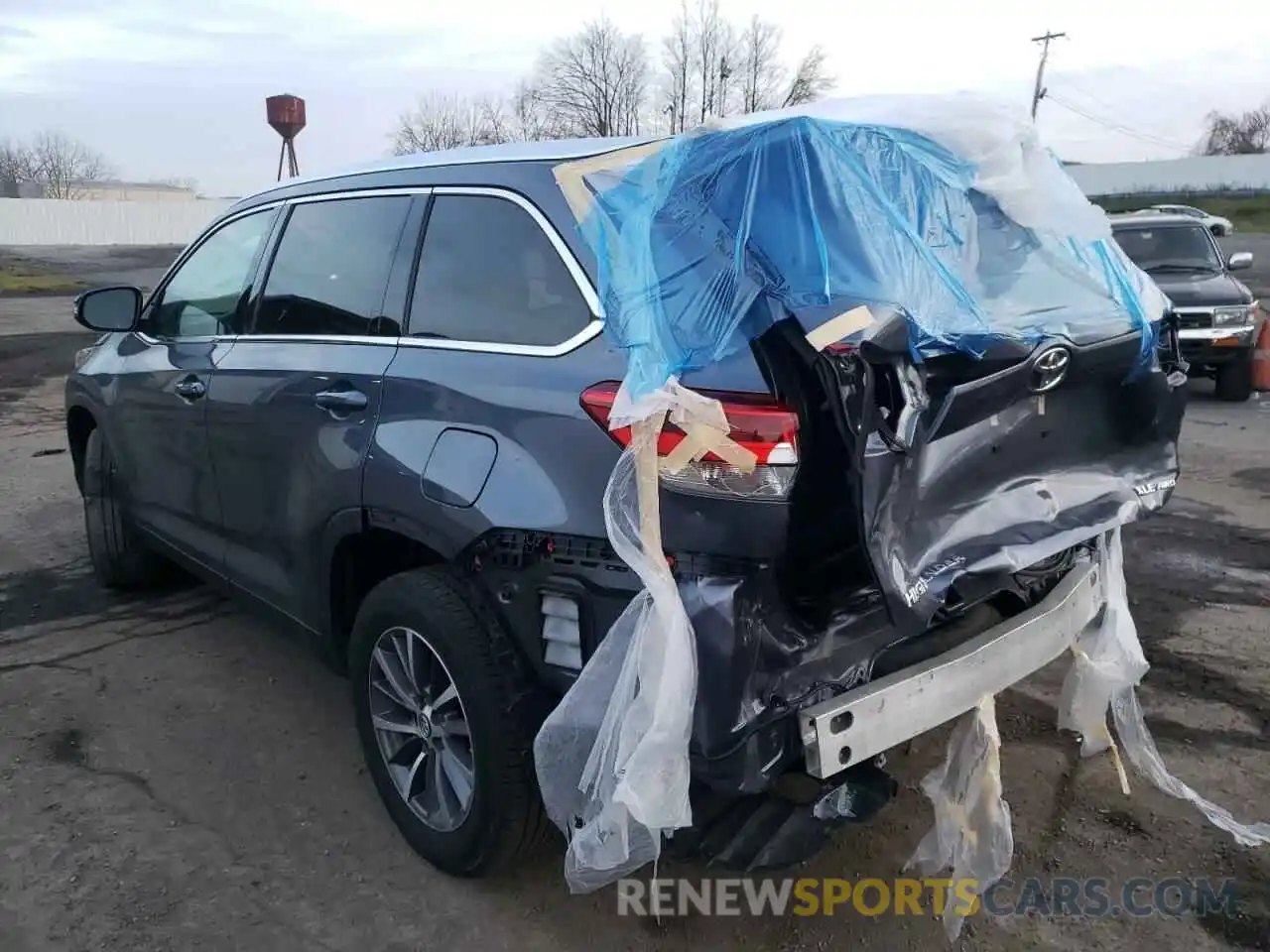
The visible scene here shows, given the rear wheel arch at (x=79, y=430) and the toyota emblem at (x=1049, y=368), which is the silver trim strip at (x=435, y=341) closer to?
the toyota emblem at (x=1049, y=368)

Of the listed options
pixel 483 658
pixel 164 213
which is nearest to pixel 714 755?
pixel 483 658

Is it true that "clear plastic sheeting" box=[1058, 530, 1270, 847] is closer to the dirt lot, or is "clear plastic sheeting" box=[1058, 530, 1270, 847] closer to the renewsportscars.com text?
the dirt lot

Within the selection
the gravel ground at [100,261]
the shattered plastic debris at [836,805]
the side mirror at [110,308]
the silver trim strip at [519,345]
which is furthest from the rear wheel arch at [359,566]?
the gravel ground at [100,261]

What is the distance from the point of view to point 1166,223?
10.7 metres

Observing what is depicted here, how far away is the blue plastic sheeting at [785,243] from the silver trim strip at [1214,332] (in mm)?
8158

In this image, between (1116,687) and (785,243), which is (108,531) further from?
(1116,687)

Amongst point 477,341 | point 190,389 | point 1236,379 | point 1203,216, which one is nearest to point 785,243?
point 477,341

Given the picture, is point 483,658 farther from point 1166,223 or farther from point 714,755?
point 1166,223

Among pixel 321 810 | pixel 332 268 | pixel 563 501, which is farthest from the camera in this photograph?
pixel 332 268

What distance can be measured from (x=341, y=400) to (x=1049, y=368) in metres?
1.90

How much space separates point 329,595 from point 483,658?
0.87m

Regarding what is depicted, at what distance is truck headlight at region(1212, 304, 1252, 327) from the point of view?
31.3 feet

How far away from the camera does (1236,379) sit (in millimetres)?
9891

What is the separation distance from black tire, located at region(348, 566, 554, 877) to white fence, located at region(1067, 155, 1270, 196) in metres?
54.6
